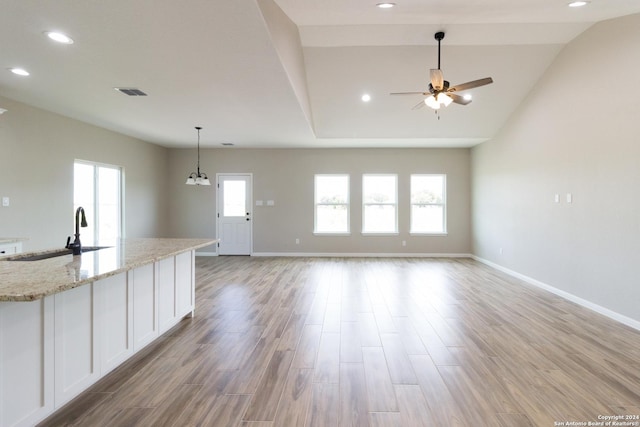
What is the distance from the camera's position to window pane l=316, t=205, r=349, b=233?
786cm

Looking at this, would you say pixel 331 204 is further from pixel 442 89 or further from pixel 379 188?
pixel 442 89

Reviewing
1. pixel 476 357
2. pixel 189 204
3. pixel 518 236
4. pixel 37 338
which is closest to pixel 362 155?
pixel 518 236

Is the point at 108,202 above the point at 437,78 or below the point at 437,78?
below

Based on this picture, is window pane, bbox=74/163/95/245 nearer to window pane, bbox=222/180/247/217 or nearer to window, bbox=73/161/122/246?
window, bbox=73/161/122/246

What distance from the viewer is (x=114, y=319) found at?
7.75 ft

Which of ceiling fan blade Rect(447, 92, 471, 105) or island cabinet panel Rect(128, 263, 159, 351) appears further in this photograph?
ceiling fan blade Rect(447, 92, 471, 105)

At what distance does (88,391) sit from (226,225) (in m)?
5.85

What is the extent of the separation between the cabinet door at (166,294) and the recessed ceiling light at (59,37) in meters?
2.09

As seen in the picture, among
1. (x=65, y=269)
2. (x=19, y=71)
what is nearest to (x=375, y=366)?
(x=65, y=269)

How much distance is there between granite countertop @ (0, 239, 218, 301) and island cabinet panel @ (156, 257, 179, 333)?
26 centimetres

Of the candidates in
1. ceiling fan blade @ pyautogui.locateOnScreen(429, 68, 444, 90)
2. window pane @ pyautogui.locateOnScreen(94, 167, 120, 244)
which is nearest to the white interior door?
window pane @ pyautogui.locateOnScreen(94, 167, 120, 244)

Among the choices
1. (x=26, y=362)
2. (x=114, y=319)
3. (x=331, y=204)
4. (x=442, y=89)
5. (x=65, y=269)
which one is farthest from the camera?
(x=331, y=204)

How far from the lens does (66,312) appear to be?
1.93 metres

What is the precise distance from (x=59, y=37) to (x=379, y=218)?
6561mm
